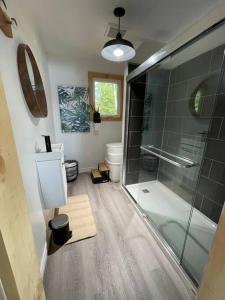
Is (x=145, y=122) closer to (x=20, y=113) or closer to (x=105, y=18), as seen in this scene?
(x=105, y=18)

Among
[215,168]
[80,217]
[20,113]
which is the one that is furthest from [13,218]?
[215,168]

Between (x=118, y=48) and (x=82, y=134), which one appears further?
(x=82, y=134)

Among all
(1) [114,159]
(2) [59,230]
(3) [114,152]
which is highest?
(3) [114,152]

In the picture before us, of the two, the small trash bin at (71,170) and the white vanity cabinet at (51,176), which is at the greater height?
the white vanity cabinet at (51,176)

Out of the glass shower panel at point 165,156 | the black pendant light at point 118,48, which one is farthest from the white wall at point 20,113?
the glass shower panel at point 165,156

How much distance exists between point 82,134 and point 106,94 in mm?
923

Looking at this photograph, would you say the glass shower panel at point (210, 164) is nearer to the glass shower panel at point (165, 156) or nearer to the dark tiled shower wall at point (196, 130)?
the dark tiled shower wall at point (196, 130)

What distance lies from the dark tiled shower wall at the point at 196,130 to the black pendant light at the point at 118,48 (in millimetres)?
884

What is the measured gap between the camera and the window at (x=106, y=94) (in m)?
2.58

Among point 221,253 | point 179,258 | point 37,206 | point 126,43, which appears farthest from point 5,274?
point 126,43

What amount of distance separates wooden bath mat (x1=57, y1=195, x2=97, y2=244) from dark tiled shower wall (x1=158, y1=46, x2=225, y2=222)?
1354 millimetres

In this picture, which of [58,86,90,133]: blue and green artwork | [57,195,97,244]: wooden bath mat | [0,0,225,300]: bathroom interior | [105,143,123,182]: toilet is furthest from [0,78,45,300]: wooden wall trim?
[58,86,90,133]: blue and green artwork

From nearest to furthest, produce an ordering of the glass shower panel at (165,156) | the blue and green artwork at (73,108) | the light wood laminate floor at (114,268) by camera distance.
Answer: the light wood laminate floor at (114,268) → the glass shower panel at (165,156) → the blue and green artwork at (73,108)

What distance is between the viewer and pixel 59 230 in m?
1.36
